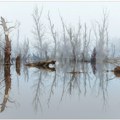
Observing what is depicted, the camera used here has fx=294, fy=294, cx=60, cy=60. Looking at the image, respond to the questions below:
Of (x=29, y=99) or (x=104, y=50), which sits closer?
(x=29, y=99)

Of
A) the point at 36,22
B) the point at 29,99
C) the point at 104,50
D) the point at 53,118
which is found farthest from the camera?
the point at 104,50

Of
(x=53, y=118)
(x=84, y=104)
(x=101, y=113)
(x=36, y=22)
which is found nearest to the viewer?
(x=53, y=118)

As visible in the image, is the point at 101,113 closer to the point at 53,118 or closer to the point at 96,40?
the point at 53,118

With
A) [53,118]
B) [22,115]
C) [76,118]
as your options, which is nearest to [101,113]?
[76,118]

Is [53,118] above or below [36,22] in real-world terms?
below

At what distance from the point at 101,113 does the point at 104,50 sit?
4593cm

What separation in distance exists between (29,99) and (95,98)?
4.95 ft

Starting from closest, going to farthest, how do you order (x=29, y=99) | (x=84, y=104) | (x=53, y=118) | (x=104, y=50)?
(x=53, y=118)
(x=84, y=104)
(x=29, y=99)
(x=104, y=50)

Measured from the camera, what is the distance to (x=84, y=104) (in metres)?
5.80

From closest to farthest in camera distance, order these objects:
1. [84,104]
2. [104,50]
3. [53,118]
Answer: [53,118] < [84,104] < [104,50]

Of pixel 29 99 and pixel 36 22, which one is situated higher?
pixel 36 22

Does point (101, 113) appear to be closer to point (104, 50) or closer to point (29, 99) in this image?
point (29, 99)

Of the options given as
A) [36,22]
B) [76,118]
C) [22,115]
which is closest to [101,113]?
[76,118]

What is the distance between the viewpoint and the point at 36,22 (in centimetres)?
4028
